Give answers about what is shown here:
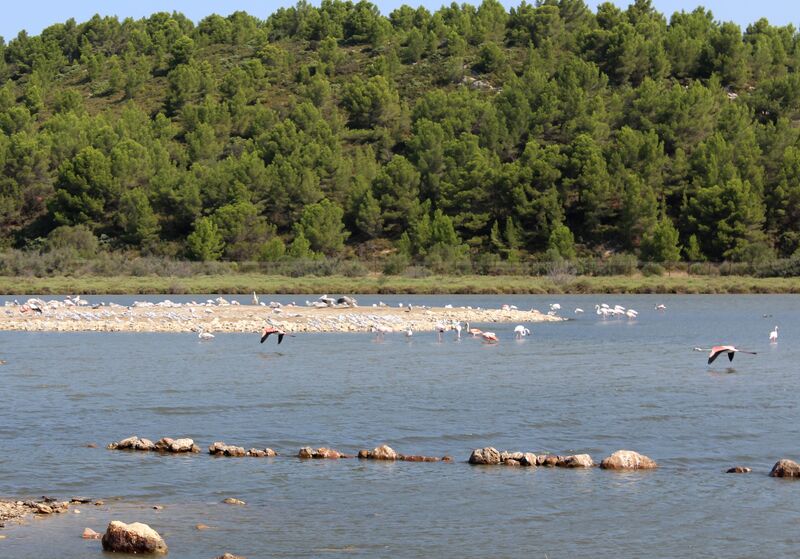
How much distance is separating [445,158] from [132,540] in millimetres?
64098

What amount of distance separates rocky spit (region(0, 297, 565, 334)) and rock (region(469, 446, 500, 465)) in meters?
17.7

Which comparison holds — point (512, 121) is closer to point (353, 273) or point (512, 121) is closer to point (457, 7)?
point (353, 273)

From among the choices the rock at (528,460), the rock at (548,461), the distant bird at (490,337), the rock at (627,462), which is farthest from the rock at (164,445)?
the distant bird at (490,337)

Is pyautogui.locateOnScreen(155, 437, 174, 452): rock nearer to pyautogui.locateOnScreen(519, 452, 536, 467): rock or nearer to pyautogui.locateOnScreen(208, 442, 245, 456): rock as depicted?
pyautogui.locateOnScreen(208, 442, 245, 456): rock

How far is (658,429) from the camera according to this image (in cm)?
1622

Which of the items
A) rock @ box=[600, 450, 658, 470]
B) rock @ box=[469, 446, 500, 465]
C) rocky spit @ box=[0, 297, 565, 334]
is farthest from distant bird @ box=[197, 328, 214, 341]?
rock @ box=[600, 450, 658, 470]

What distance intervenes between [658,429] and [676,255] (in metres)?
47.7

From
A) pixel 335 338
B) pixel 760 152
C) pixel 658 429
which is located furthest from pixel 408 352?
pixel 760 152

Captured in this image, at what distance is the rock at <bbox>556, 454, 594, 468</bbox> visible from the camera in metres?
13.3

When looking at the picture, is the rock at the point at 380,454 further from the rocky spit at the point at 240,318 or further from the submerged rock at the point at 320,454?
the rocky spit at the point at 240,318

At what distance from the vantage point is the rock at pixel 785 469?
41.6 ft

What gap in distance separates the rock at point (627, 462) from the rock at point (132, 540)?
563cm

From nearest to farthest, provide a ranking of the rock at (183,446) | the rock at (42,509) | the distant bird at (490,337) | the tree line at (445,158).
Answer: the rock at (42,509)
the rock at (183,446)
the distant bird at (490,337)
the tree line at (445,158)

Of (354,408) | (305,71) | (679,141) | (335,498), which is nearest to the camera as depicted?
(335,498)
